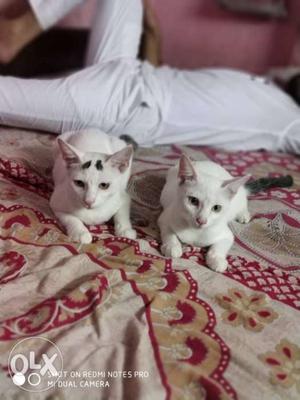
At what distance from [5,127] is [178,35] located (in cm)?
118

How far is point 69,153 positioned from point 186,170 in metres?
0.25

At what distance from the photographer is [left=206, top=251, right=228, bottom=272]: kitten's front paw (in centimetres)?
90

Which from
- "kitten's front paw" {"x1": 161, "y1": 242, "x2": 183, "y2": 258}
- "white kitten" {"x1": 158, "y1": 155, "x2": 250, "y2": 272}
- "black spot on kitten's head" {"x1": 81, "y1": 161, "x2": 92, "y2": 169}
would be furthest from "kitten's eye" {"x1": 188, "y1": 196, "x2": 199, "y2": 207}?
"black spot on kitten's head" {"x1": 81, "y1": 161, "x2": 92, "y2": 169}

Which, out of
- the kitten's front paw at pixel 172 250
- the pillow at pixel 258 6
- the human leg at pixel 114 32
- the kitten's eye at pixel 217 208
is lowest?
the kitten's front paw at pixel 172 250

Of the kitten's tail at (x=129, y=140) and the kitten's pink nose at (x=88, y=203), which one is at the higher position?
the kitten's pink nose at (x=88, y=203)

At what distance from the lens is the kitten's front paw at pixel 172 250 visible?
92cm

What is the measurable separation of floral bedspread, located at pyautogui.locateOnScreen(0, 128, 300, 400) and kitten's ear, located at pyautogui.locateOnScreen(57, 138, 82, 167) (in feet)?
0.53

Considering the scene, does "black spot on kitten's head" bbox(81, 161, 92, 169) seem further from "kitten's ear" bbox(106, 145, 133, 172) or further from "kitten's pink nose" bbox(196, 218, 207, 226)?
"kitten's pink nose" bbox(196, 218, 207, 226)

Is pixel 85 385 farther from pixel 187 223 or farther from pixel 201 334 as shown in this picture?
pixel 187 223

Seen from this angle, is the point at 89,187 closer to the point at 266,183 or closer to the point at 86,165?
the point at 86,165

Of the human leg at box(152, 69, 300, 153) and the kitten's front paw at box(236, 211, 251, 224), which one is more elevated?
the human leg at box(152, 69, 300, 153)

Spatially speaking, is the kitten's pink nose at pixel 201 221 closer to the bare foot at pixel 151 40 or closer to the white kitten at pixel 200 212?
the white kitten at pixel 200 212

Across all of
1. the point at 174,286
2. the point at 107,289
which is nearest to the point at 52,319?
the point at 107,289

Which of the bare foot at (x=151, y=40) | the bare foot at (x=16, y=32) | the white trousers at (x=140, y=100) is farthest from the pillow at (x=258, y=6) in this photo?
the bare foot at (x=16, y=32)
